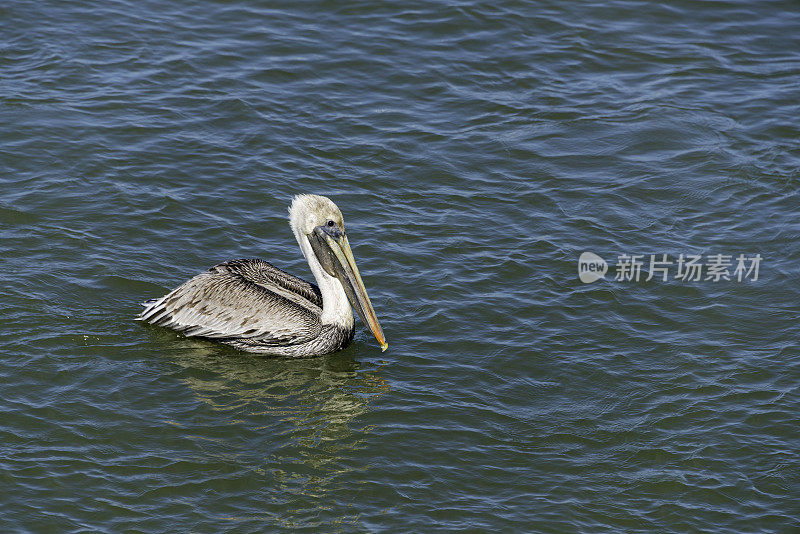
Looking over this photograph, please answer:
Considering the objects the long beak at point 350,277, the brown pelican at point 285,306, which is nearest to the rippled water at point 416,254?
the brown pelican at point 285,306

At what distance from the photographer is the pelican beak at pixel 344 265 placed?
336 inches

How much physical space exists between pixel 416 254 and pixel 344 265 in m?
1.27

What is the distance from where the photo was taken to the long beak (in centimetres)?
852

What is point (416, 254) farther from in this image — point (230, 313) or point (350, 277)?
point (230, 313)

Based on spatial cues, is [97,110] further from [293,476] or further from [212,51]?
[293,476]

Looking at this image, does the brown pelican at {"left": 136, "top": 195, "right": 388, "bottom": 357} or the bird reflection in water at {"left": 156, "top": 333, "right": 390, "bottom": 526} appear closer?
the bird reflection in water at {"left": 156, "top": 333, "right": 390, "bottom": 526}

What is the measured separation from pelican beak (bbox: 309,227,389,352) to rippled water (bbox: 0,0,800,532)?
445mm

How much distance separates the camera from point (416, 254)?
32.1ft
